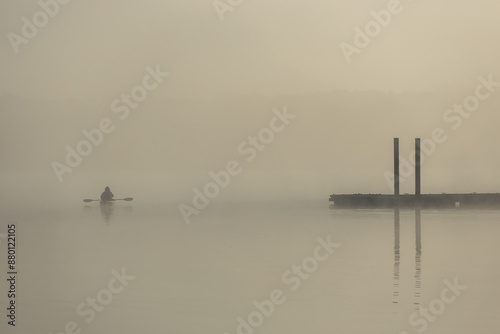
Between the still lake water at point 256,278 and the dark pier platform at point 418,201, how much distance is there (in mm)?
21604

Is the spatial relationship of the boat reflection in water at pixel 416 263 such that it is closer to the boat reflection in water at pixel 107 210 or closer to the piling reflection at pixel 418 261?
the piling reflection at pixel 418 261

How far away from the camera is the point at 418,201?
65.8 m

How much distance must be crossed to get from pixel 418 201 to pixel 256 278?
4457cm

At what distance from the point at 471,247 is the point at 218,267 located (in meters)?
10.2

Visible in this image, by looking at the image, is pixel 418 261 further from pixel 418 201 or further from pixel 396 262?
pixel 418 201

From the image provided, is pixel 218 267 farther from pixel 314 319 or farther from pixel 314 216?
pixel 314 216

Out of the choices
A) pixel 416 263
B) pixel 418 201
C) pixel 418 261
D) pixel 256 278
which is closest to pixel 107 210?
pixel 418 201

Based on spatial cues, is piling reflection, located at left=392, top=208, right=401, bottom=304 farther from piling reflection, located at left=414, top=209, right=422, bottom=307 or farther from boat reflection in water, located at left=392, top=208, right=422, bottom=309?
piling reflection, located at left=414, top=209, right=422, bottom=307

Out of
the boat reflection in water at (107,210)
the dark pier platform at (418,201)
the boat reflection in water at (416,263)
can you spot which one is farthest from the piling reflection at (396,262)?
the dark pier platform at (418,201)

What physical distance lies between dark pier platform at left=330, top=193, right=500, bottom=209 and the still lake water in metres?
21.6

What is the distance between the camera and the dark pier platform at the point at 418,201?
2579 inches

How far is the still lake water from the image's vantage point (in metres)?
16.8

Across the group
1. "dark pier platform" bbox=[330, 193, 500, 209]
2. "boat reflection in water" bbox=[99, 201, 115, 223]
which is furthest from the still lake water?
"dark pier platform" bbox=[330, 193, 500, 209]

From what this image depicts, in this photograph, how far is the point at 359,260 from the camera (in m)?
26.7
